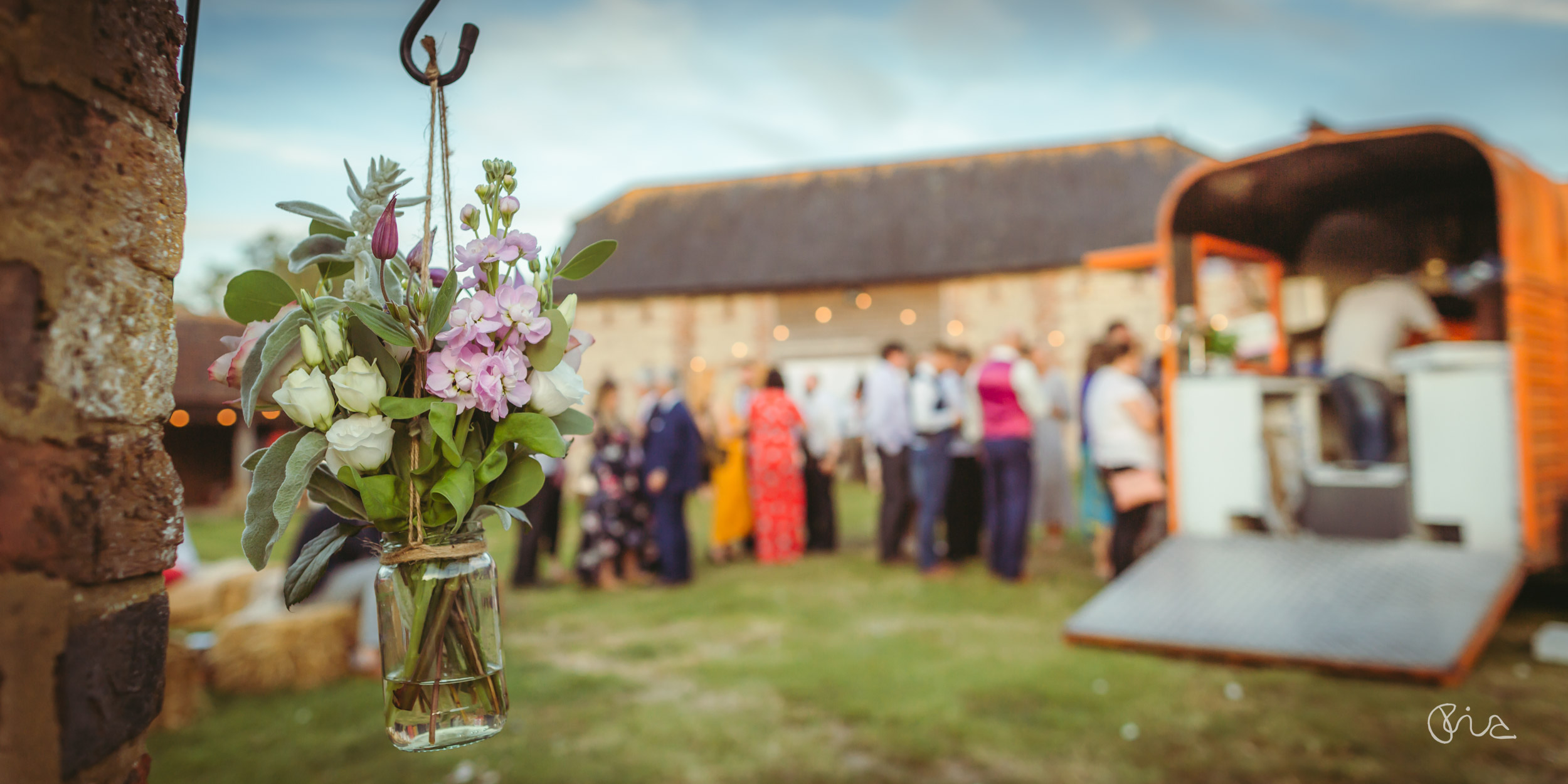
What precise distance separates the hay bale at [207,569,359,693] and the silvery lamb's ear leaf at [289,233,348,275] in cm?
451

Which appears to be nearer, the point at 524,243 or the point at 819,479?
the point at 524,243

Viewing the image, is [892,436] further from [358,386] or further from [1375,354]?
[358,386]

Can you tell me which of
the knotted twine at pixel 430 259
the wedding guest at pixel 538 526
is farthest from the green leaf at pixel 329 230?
the wedding guest at pixel 538 526

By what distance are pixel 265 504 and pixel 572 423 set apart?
43 cm

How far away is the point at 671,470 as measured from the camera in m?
7.86

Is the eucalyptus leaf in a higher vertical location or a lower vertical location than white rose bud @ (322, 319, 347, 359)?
lower

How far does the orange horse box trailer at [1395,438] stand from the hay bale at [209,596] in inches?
243

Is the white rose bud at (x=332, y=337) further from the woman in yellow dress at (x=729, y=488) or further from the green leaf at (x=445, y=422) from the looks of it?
the woman in yellow dress at (x=729, y=488)

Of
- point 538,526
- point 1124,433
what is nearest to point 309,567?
point 1124,433

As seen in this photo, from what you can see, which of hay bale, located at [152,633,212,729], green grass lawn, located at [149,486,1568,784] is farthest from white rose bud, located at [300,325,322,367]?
hay bale, located at [152,633,212,729]

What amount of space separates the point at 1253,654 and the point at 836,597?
3.21m

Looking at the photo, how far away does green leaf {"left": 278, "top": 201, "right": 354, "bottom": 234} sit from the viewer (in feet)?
4.20

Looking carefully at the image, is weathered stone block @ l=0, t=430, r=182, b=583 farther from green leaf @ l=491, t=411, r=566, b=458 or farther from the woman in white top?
the woman in white top

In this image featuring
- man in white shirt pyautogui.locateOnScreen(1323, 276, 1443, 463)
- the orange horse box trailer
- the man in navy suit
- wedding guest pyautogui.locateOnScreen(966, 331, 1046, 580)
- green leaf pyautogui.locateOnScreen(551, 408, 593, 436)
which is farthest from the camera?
the man in navy suit
